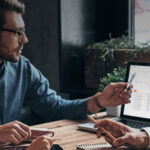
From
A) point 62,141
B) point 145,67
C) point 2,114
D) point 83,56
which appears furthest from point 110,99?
point 83,56

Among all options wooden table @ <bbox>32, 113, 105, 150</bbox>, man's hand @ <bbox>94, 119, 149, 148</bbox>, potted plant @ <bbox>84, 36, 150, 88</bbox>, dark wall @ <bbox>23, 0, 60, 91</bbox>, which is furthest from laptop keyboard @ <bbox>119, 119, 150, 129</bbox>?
dark wall @ <bbox>23, 0, 60, 91</bbox>

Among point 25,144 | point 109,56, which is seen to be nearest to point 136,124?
point 25,144

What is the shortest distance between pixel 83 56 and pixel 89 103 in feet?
4.18

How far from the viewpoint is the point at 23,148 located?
4.78 ft

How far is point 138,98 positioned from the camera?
2014 millimetres

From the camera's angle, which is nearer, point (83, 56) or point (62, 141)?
point (62, 141)

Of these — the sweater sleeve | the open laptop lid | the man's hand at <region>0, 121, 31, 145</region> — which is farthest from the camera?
the sweater sleeve

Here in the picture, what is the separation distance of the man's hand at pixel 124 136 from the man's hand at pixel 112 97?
0.45 metres

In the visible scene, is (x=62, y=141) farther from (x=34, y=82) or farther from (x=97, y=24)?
(x=97, y=24)

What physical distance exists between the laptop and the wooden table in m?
0.25

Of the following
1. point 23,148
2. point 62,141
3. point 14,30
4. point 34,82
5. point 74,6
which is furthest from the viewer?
point 74,6

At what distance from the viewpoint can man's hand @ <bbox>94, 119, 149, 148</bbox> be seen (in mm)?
1408

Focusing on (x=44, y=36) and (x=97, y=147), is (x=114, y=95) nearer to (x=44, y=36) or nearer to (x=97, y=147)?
(x=97, y=147)

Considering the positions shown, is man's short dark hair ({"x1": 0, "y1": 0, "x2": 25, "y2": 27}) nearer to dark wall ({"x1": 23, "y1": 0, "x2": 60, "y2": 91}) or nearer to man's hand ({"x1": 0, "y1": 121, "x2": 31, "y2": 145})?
man's hand ({"x1": 0, "y1": 121, "x2": 31, "y2": 145})
